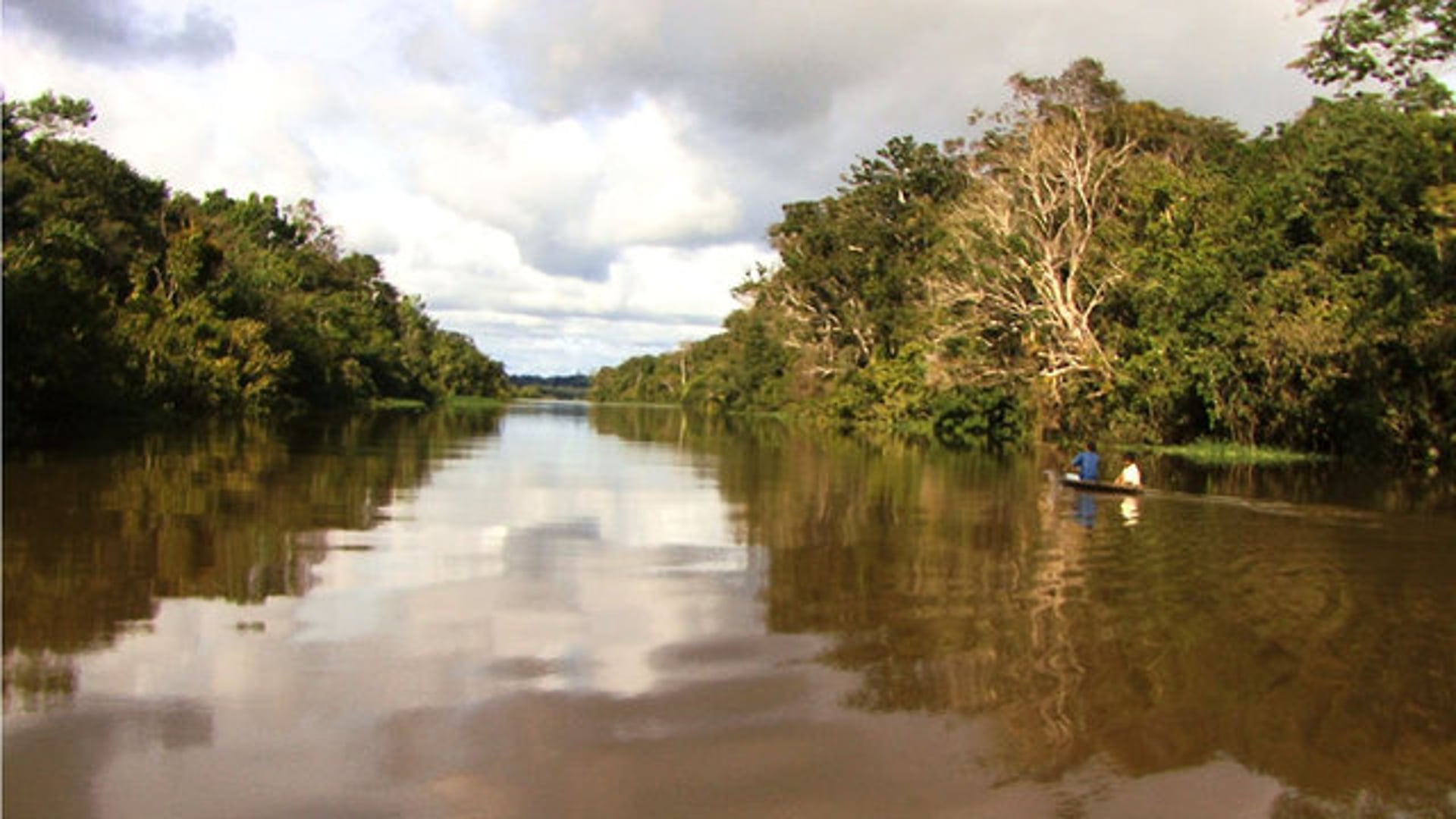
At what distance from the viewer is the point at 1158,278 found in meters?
37.0

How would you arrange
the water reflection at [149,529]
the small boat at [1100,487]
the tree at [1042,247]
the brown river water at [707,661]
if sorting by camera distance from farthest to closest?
the tree at [1042,247] → the small boat at [1100,487] → the water reflection at [149,529] → the brown river water at [707,661]

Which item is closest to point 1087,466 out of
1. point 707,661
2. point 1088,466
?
point 1088,466

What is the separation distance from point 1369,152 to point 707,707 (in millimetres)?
27651

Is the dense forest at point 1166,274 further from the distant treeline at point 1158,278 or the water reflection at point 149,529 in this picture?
the water reflection at point 149,529

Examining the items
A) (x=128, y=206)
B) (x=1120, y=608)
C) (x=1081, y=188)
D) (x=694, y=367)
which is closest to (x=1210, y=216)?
(x=1081, y=188)

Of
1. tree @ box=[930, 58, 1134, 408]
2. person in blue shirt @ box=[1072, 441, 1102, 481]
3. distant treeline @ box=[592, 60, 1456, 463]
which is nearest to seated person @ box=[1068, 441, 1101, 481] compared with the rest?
person in blue shirt @ box=[1072, 441, 1102, 481]

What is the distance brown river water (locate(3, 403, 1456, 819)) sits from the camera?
607cm

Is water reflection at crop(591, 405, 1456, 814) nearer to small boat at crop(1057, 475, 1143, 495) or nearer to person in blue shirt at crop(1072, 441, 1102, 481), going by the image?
small boat at crop(1057, 475, 1143, 495)

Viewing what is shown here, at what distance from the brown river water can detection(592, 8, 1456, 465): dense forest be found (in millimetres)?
13755

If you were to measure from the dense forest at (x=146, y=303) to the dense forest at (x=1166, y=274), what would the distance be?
28190 millimetres

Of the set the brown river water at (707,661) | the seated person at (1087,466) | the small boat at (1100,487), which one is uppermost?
the seated person at (1087,466)

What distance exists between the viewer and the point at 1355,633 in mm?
9930

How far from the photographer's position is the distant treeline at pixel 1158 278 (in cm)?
2973

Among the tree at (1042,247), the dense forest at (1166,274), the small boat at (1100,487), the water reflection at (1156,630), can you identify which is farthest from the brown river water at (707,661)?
the tree at (1042,247)
